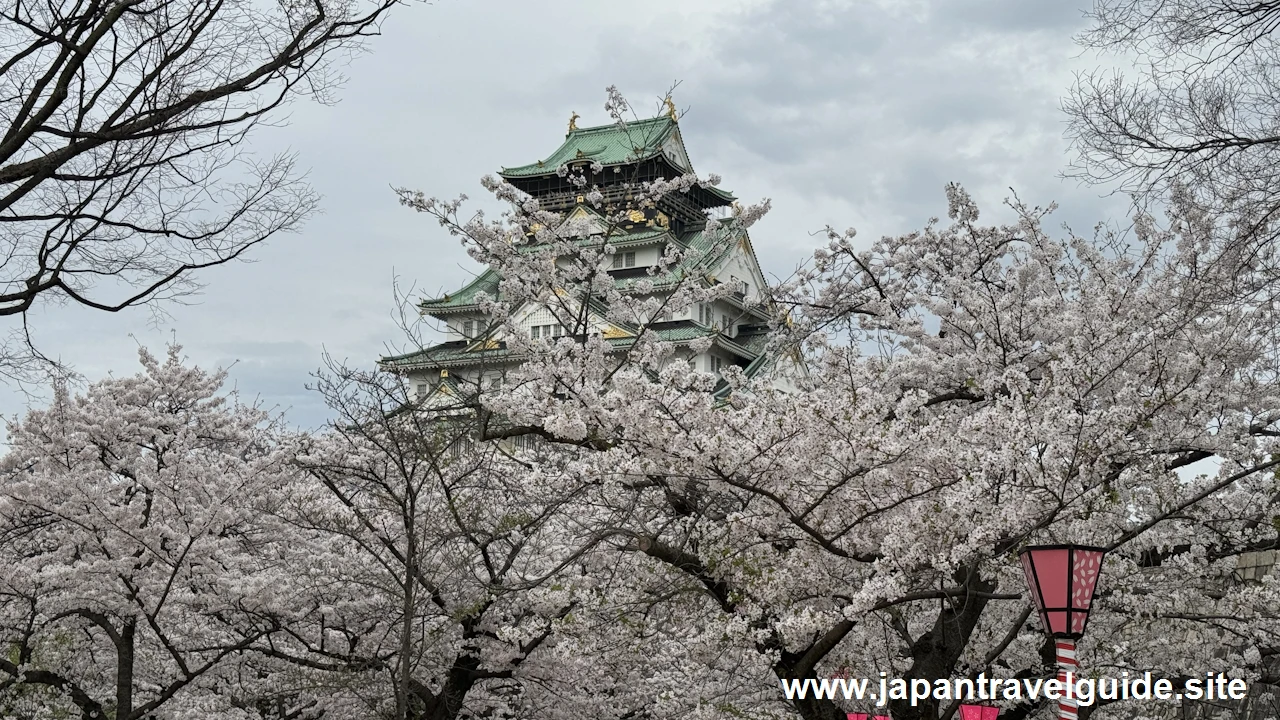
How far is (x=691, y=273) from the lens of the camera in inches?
456

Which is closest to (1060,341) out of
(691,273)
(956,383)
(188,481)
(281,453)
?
(956,383)

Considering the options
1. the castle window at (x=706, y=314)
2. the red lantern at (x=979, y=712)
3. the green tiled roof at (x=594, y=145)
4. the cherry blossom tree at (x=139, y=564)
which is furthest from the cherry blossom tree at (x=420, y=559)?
the green tiled roof at (x=594, y=145)

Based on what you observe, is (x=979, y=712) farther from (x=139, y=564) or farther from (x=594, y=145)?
(x=594, y=145)

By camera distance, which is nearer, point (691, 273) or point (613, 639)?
point (613, 639)

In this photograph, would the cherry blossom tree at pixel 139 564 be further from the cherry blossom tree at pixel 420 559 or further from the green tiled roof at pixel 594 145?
the green tiled roof at pixel 594 145

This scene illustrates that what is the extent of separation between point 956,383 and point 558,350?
406 centimetres

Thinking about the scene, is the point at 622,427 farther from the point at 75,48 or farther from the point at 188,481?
the point at 188,481

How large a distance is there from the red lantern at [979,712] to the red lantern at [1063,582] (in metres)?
3.09

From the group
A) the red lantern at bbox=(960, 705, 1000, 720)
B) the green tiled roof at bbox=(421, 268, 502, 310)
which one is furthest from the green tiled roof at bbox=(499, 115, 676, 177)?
the red lantern at bbox=(960, 705, 1000, 720)

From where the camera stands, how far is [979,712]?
9.12 meters

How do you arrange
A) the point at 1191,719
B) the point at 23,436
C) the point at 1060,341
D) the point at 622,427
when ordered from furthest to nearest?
1. the point at 23,436
2. the point at 1191,719
3. the point at 1060,341
4. the point at 622,427

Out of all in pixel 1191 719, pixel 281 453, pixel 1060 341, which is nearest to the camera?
pixel 1060 341

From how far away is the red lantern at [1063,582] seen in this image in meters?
6.18

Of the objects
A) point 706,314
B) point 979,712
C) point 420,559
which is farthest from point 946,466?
point 706,314
